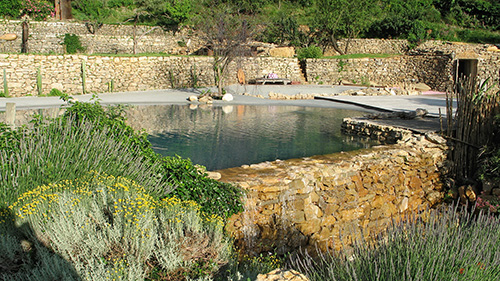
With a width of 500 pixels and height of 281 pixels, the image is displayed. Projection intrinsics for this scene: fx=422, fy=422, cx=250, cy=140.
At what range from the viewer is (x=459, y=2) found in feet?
108

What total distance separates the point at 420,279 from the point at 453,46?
26.6m

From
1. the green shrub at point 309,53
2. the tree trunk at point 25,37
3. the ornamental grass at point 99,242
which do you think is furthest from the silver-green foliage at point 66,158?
the green shrub at point 309,53

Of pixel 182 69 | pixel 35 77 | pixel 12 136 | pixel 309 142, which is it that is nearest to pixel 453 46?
pixel 182 69

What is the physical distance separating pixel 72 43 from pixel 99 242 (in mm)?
22353

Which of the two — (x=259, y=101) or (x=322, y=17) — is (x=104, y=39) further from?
(x=322, y=17)

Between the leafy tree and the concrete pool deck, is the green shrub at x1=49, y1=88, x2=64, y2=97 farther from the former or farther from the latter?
the leafy tree

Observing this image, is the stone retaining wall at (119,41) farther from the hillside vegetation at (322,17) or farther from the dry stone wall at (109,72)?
the dry stone wall at (109,72)

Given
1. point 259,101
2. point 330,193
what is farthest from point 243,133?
point 259,101

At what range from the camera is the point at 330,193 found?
6.28m

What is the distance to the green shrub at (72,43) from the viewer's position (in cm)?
2269

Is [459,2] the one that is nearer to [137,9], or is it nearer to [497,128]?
[137,9]

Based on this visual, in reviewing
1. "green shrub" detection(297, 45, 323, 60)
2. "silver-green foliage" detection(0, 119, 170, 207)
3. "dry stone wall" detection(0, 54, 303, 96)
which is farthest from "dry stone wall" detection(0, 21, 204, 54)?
"silver-green foliage" detection(0, 119, 170, 207)

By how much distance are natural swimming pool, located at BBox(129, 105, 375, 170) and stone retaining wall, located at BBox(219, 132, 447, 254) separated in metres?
1.29

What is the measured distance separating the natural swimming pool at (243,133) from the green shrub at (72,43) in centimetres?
1072
